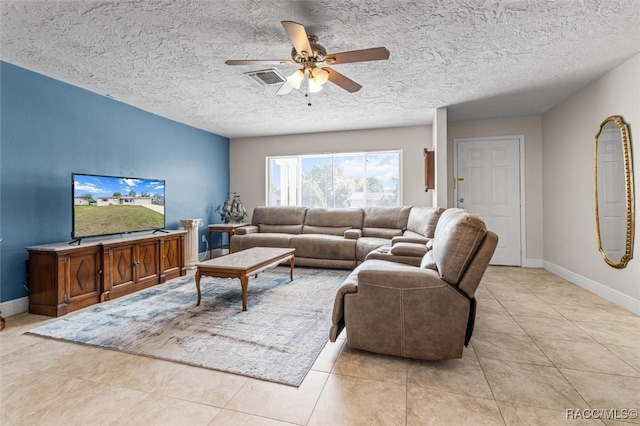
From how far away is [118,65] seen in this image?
2830 millimetres

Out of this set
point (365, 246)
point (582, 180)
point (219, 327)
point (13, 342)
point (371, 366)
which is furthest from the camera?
point (365, 246)

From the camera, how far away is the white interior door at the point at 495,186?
4812mm

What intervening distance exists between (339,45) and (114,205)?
307 centimetres

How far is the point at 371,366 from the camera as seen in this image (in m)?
1.85

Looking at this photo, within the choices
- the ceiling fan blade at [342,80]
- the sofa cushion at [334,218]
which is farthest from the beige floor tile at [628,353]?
the sofa cushion at [334,218]

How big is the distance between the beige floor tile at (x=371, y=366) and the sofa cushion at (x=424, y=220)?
7.01 ft

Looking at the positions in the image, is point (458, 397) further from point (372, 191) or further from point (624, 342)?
point (372, 191)

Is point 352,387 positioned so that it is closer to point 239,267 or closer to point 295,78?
point 239,267

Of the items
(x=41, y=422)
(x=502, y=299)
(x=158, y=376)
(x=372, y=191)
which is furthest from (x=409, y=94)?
(x=41, y=422)

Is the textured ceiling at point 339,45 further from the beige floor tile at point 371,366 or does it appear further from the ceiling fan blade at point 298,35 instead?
the beige floor tile at point 371,366

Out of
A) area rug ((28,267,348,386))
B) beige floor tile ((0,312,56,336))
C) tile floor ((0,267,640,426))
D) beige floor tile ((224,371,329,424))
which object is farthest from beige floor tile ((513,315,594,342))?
beige floor tile ((0,312,56,336))

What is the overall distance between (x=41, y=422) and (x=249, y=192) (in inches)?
201

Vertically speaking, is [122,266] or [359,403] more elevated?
[122,266]

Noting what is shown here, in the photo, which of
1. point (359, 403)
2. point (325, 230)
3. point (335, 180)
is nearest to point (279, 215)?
point (325, 230)
